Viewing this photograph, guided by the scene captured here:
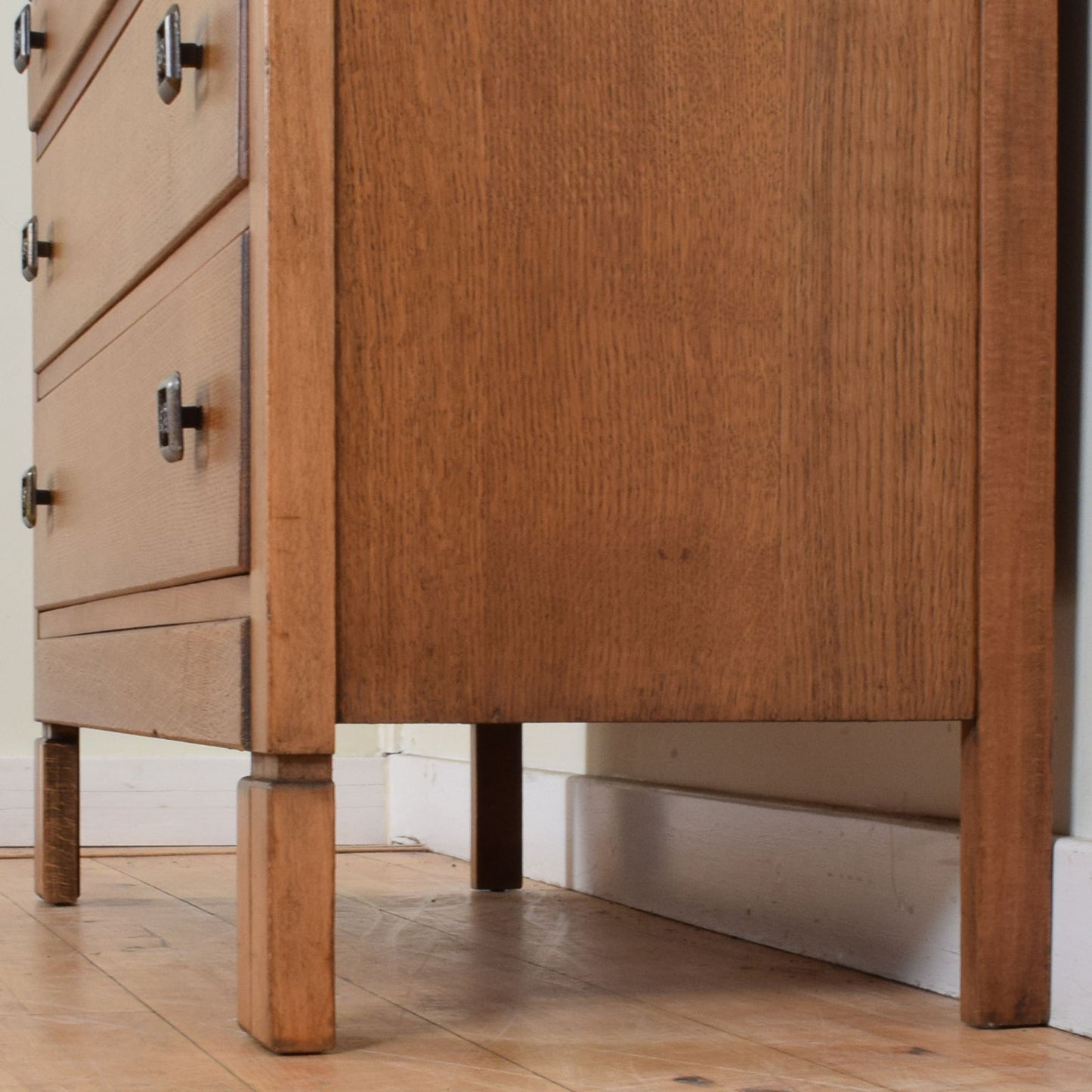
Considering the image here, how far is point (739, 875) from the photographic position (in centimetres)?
138

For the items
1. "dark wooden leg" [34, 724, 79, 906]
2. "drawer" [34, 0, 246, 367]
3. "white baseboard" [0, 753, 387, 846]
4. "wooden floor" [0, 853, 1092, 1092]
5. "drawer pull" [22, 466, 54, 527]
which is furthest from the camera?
"white baseboard" [0, 753, 387, 846]

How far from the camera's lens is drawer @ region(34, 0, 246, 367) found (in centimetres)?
99

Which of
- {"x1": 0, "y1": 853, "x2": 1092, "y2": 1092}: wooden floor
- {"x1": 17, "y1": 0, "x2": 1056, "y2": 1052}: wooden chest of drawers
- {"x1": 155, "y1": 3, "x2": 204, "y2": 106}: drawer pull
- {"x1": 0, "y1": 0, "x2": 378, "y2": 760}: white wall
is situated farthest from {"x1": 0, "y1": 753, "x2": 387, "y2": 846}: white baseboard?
{"x1": 155, "y1": 3, "x2": 204, "y2": 106}: drawer pull

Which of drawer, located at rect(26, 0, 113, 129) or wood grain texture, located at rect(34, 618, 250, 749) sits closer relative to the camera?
wood grain texture, located at rect(34, 618, 250, 749)

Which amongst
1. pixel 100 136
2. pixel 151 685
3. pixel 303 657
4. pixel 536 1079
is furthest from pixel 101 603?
pixel 536 1079

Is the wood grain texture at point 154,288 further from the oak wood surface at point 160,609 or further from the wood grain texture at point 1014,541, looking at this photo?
the wood grain texture at point 1014,541

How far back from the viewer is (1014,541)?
1.05 metres

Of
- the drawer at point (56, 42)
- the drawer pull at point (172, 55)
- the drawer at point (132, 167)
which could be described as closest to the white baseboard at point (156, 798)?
the drawer at point (132, 167)

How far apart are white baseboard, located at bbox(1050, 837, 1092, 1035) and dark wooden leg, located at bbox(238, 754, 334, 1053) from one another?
1.44 feet

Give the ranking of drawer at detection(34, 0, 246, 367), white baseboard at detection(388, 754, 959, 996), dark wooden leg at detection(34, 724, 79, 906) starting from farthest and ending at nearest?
dark wooden leg at detection(34, 724, 79, 906) → white baseboard at detection(388, 754, 959, 996) → drawer at detection(34, 0, 246, 367)

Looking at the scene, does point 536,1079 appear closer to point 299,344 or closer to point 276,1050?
point 276,1050

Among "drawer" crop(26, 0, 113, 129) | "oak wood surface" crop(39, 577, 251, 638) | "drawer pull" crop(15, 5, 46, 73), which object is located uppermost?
"drawer pull" crop(15, 5, 46, 73)

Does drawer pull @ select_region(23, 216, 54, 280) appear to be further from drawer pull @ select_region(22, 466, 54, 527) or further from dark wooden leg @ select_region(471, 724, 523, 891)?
dark wooden leg @ select_region(471, 724, 523, 891)

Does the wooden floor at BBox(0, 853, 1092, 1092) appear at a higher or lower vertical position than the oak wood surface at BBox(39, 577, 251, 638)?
lower
